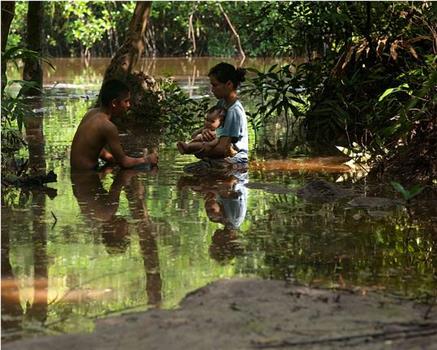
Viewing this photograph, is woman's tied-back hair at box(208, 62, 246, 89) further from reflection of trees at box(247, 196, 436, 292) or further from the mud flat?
the mud flat

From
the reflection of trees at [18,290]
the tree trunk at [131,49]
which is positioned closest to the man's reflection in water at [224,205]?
the reflection of trees at [18,290]

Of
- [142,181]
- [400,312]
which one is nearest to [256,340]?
[400,312]

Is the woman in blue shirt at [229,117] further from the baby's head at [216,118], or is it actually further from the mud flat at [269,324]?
the mud flat at [269,324]

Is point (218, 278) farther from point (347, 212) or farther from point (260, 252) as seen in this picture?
point (347, 212)

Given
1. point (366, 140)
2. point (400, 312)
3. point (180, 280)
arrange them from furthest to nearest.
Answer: point (366, 140) < point (180, 280) < point (400, 312)

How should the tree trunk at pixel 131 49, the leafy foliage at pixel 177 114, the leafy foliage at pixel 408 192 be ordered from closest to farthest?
the leafy foliage at pixel 408 192, the leafy foliage at pixel 177 114, the tree trunk at pixel 131 49

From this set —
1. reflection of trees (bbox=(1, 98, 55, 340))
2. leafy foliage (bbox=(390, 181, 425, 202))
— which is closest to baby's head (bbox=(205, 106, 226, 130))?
reflection of trees (bbox=(1, 98, 55, 340))

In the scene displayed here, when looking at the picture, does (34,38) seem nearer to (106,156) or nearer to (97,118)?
(106,156)

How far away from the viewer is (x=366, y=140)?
32.9 ft

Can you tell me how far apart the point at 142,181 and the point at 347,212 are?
2270mm

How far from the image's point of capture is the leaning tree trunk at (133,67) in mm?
14102

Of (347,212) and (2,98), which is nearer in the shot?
(347,212)

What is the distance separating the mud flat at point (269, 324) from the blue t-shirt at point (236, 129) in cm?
471

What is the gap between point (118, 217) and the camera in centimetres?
689
